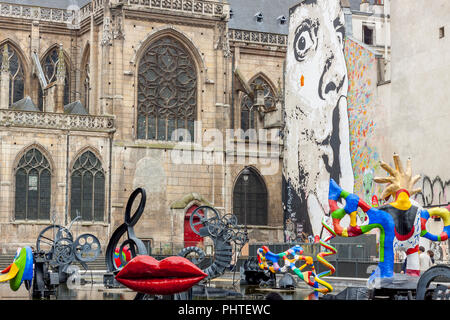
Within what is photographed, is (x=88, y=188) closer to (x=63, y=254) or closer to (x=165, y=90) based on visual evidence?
(x=165, y=90)

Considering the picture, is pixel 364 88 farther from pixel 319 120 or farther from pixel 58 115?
pixel 58 115

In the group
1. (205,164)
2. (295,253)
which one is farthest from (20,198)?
(295,253)

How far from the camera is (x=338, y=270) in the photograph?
33.4m

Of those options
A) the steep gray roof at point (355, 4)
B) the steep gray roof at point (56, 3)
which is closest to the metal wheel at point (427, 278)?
the steep gray roof at point (56, 3)

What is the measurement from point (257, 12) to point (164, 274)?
1854 inches

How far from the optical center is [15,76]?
51938 millimetres

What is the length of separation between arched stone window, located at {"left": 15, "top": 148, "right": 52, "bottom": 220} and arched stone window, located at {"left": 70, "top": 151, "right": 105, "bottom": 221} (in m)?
1.30

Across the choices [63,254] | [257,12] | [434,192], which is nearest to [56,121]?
[63,254]

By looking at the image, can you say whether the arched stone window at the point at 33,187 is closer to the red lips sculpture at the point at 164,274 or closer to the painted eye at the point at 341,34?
the painted eye at the point at 341,34

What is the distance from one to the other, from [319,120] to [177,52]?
1027cm

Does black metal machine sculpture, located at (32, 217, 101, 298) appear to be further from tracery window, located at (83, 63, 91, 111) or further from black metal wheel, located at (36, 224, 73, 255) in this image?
tracery window, located at (83, 63, 91, 111)

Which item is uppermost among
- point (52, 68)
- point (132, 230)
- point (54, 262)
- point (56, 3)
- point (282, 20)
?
point (282, 20)

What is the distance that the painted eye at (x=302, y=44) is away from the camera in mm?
45438

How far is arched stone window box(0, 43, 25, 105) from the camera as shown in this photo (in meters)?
51.6
